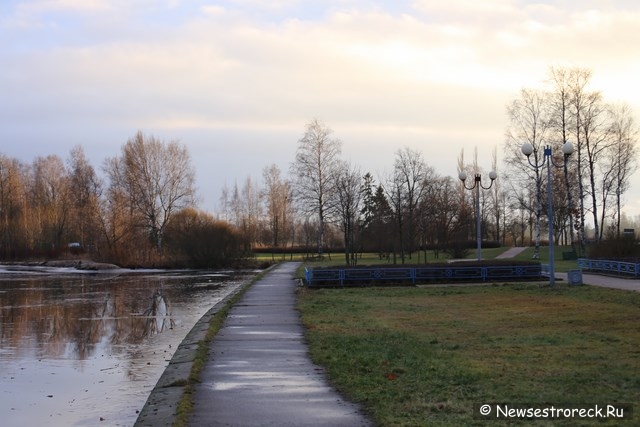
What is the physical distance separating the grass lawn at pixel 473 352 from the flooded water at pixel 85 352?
318cm

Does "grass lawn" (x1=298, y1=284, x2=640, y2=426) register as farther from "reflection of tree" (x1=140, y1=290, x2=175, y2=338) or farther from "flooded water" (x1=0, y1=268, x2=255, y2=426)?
"reflection of tree" (x1=140, y1=290, x2=175, y2=338)

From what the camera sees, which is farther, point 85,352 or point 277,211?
point 277,211

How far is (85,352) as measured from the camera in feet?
48.4

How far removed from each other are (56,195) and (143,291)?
70.4 meters

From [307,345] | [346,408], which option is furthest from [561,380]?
[307,345]

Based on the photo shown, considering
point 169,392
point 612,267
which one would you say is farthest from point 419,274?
point 169,392

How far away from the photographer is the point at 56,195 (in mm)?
97875

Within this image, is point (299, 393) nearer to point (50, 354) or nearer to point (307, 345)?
point (307, 345)

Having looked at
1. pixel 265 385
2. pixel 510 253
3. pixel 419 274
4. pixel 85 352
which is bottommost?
pixel 85 352

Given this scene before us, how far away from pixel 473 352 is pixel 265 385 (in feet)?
13.2

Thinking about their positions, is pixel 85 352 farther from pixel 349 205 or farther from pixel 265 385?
pixel 349 205

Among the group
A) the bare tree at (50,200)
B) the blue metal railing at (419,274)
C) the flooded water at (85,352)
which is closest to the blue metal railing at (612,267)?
the blue metal railing at (419,274)

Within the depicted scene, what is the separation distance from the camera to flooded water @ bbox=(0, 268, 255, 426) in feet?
30.9

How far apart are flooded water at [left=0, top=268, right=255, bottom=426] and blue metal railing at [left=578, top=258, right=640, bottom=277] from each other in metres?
17.8
